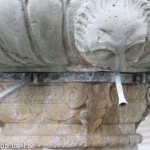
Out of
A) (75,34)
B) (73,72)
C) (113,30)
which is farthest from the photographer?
(73,72)

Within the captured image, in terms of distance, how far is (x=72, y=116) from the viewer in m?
1.49

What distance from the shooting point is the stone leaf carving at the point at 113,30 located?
1086 millimetres

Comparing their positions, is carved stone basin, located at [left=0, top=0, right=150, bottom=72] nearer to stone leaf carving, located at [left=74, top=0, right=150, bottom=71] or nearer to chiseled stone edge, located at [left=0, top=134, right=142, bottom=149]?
stone leaf carving, located at [left=74, top=0, right=150, bottom=71]

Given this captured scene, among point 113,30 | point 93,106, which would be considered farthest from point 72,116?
point 113,30

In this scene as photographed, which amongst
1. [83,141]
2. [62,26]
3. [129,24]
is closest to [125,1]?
[129,24]

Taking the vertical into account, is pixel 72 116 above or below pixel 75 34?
below

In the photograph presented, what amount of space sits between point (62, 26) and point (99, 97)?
34 centimetres

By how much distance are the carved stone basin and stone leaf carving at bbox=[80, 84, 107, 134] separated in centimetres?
10

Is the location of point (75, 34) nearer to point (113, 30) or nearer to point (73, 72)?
point (113, 30)

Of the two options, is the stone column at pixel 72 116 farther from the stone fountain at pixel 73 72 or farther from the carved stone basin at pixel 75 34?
the carved stone basin at pixel 75 34

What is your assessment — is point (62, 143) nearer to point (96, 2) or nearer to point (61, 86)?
point (61, 86)

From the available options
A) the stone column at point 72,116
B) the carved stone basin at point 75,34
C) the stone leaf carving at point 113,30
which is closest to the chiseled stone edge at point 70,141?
the stone column at point 72,116

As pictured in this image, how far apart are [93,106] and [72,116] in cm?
8

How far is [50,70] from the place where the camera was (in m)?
1.45
